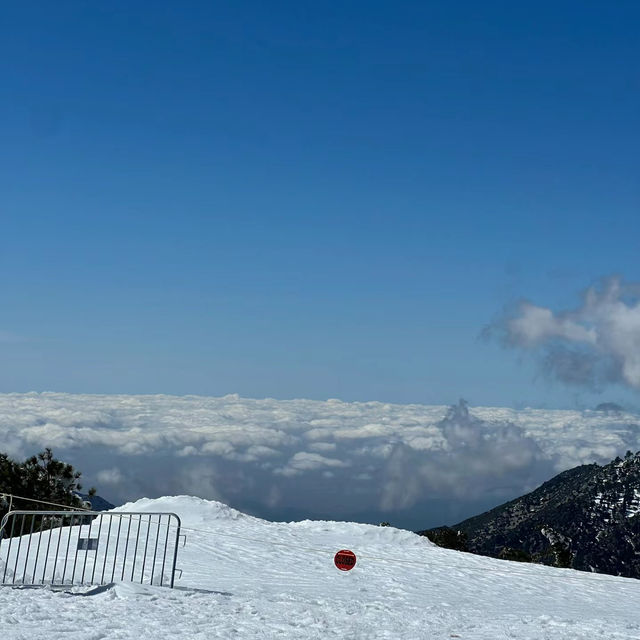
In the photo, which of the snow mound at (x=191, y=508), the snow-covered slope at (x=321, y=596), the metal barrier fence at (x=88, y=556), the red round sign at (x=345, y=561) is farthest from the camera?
the snow mound at (x=191, y=508)

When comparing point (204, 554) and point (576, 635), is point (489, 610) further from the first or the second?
point (204, 554)

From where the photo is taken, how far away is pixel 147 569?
20.5m

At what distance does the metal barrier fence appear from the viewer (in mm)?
16250

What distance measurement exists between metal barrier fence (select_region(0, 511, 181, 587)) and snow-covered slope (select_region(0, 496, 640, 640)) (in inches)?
26.4

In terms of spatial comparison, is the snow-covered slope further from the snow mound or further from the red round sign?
the red round sign

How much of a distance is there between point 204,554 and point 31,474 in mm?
37650

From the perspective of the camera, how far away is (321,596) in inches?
741

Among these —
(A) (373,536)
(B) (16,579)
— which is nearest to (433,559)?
(A) (373,536)

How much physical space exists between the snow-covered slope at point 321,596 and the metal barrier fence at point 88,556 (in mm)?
670

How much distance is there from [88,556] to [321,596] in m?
6.58

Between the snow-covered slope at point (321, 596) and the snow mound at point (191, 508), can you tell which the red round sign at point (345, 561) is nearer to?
the snow-covered slope at point (321, 596)

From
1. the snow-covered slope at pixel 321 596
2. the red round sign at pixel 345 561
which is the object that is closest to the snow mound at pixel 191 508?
the snow-covered slope at pixel 321 596

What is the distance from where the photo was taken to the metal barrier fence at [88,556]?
1625cm

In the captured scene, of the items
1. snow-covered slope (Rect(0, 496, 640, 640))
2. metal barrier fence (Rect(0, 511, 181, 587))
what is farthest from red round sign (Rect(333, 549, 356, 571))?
metal barrier fence (Rect(0, 511, 181, 587))
